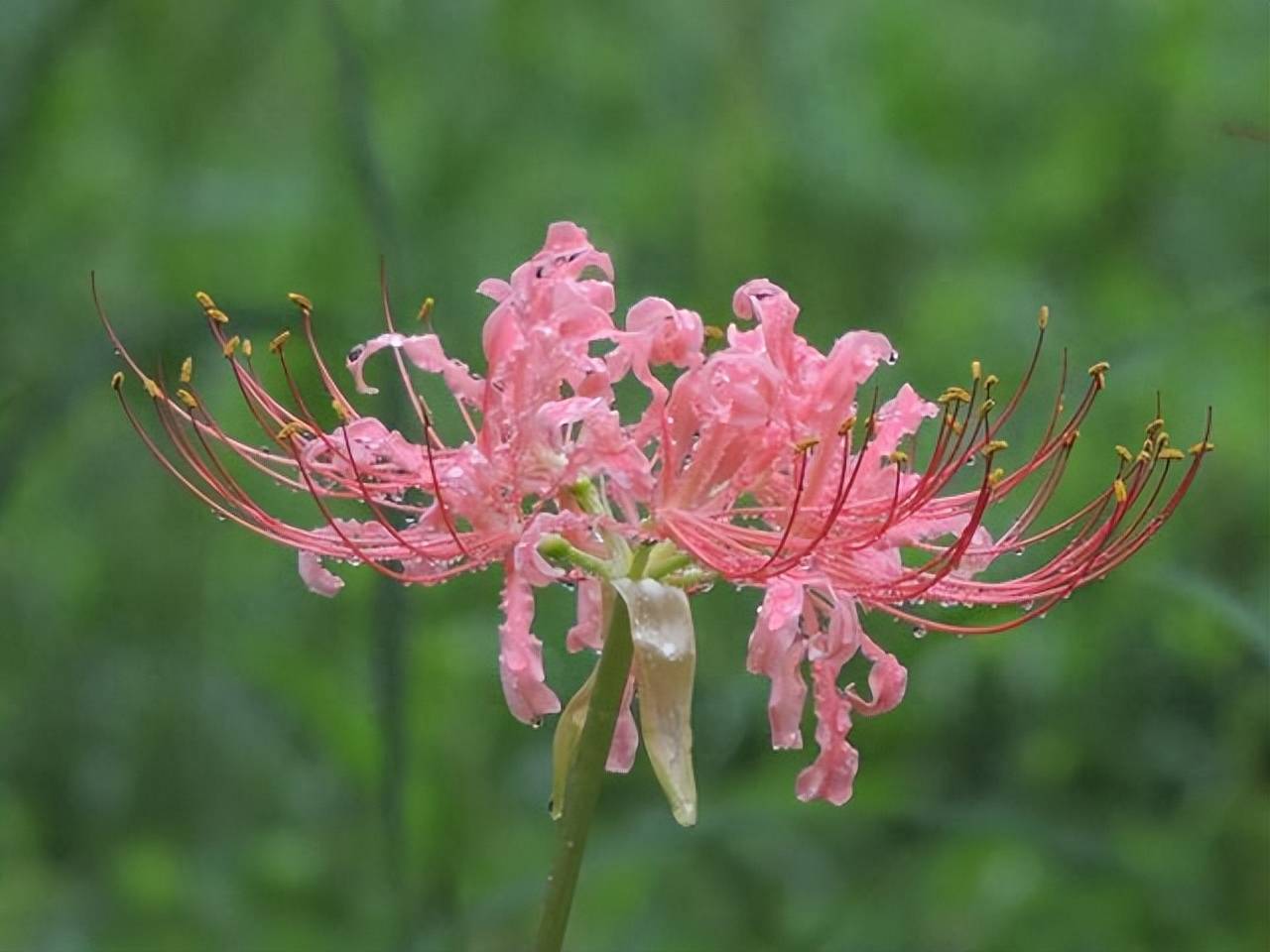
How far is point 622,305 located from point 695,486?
7.37 feet

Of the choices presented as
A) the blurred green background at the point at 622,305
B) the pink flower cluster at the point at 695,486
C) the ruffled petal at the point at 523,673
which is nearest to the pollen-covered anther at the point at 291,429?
the pink flower cluster at the point at 695,486

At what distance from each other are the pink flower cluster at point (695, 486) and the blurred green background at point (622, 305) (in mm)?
505

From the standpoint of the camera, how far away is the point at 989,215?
427cm

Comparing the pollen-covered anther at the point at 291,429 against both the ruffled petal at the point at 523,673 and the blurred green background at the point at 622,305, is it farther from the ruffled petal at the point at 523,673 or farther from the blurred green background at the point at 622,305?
the blurred green background at the point at 622,305

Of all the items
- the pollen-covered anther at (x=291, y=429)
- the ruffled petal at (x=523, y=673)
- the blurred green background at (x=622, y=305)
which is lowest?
the blurred green background at (x=622, y=305)

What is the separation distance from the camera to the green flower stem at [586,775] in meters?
1.40

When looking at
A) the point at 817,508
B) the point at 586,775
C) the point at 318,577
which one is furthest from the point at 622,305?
the point at 586,775

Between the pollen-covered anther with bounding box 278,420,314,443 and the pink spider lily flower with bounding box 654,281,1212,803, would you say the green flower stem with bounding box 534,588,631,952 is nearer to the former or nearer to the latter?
the pink spider lily flower with bounding box 654,281,1212,803

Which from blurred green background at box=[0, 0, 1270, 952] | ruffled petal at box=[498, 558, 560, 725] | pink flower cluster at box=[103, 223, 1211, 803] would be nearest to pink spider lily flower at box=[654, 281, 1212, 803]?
pink flower cluster at box=[103, 223, 1211, 803]

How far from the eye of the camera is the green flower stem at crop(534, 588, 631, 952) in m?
1.40

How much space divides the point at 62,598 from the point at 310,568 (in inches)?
85.7

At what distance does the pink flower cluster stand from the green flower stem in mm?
37

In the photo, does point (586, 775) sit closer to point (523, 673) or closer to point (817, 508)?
point (523, 673)

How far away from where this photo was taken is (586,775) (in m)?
1.44
